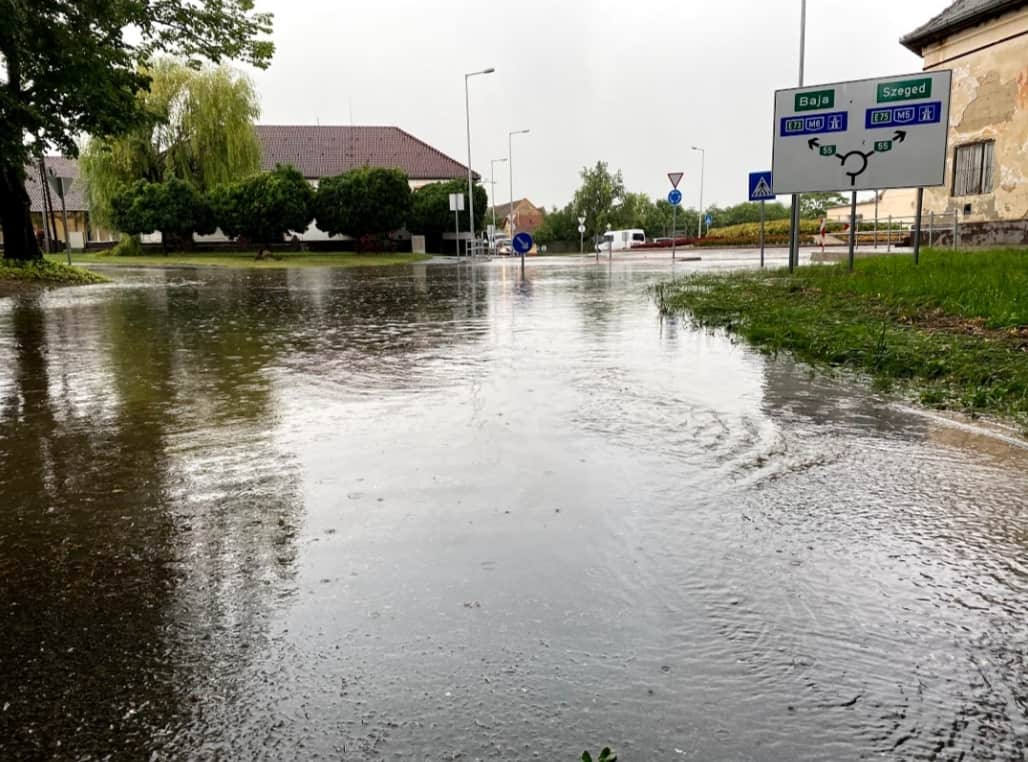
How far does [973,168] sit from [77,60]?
80.2 ft

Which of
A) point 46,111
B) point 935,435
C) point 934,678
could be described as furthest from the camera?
point 46,111

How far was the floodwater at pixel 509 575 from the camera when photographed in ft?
7.12

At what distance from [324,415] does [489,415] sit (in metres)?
1.17

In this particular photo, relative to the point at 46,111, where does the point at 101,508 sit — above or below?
below

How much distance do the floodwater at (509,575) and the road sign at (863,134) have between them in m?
12.5

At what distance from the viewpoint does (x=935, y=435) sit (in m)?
5.05

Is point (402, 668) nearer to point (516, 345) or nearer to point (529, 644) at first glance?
point (529, 644)

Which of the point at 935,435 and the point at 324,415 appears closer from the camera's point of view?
the point at 935,435

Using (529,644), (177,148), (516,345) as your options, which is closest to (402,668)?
(529,644)

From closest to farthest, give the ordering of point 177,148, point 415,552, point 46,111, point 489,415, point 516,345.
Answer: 1. point 415,552
2. point 489,415
3. point 516,345
4. point 46,111
5. point 177,148

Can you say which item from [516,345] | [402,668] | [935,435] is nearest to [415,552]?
[402,668]

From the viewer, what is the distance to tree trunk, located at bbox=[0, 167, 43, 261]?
2305 cm

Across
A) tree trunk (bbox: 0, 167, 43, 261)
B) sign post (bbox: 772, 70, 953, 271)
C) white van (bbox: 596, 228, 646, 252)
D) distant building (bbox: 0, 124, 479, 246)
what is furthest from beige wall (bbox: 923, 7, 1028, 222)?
white van (bbox: 596, 228, 646, 252)

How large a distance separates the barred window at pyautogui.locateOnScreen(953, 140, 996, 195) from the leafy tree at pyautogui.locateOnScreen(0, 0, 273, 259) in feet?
68.4
